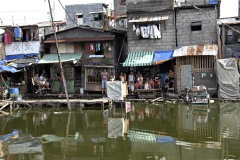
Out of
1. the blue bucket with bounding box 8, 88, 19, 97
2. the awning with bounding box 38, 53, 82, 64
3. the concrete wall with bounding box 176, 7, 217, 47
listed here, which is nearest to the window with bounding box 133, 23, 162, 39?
the concrete wall with bounding box 176, 7, 217, 47

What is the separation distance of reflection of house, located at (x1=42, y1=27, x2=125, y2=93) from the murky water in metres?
6.68

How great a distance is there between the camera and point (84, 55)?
25469mm

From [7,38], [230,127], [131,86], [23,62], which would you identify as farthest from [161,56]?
[7,38]

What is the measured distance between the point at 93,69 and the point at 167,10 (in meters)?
7.10

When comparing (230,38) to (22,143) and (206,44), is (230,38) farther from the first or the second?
(22,143)

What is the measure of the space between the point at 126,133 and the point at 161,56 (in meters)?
11.8

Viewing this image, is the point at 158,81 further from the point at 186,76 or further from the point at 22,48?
the point at 22,48

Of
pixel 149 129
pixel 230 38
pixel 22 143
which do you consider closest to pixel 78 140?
pixel 22 143

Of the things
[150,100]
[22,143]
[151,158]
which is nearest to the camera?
[151,158]

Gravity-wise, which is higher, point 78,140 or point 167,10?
point 167,10

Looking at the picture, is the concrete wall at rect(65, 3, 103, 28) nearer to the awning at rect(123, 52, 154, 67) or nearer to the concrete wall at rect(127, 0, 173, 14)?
the concrete wall at rect(127, 0, 173, 14)

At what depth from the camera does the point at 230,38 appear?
80.9ft

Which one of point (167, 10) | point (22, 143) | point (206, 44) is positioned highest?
point (167, 10)

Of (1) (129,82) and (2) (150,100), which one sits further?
(1) (129,82)
